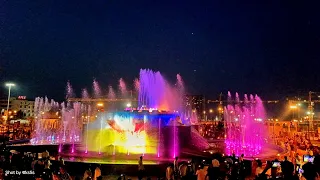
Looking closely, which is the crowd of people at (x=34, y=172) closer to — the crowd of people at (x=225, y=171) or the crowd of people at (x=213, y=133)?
the crowd of people at (x=225, y=171)

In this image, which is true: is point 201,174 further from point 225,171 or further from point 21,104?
point 21,104

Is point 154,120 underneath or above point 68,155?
above

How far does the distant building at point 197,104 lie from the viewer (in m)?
128

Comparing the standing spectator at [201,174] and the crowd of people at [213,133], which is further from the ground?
the crowd of people at [213,133]

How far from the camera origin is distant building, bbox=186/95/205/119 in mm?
128250

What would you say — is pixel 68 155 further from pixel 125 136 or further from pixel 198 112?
pixel 198 112

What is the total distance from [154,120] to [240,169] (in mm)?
14134

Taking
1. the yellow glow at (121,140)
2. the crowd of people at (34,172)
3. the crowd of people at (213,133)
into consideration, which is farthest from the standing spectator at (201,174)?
the crowd of people at (213,133)

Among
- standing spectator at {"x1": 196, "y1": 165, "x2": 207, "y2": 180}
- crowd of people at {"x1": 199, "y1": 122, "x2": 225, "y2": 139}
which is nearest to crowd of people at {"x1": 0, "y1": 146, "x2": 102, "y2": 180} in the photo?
standing spectator at {"x1": 196, "y1": 165, "x2": 207, "y2": 180}

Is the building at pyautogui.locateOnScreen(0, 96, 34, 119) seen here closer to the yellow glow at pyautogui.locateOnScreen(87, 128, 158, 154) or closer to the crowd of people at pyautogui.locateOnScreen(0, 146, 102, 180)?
the yellow glow at pyautogui.locateOnScreen(87, 128, 158, 154)

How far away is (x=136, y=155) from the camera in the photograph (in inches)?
891

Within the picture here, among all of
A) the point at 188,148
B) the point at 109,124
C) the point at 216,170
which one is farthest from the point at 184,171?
the point at 109,124

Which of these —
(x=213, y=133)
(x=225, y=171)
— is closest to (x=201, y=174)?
(x=225, y=171)

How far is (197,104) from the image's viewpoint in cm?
13338
